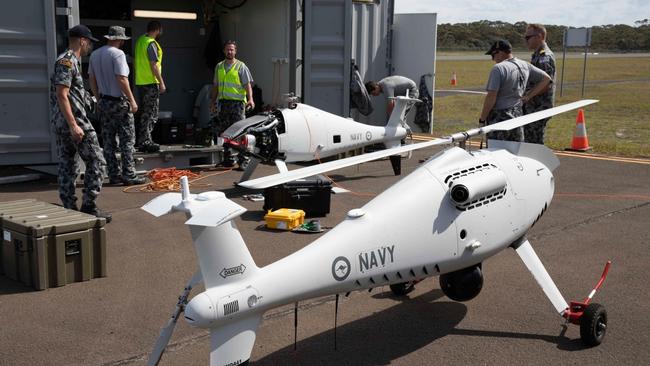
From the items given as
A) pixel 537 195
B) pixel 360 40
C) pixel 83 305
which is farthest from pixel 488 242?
pixel 360 40

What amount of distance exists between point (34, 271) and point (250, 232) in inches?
94.9

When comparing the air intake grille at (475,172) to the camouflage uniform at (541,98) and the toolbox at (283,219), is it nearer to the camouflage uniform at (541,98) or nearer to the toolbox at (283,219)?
the toolbox at (283,219)

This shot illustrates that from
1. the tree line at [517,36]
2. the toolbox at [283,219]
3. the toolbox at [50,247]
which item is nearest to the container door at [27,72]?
the toolbox at [50,247]

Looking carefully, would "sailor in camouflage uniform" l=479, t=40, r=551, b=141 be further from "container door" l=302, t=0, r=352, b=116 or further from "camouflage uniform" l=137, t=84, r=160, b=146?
"camouflage uniform" l=137, t=84, r=160, b=146

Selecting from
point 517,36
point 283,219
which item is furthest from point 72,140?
point 517,36

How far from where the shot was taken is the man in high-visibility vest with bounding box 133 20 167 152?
10.2 m

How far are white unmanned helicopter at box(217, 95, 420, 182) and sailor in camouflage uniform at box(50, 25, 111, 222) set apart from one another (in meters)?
2.16

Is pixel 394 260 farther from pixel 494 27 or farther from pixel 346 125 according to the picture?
pixel 494 27

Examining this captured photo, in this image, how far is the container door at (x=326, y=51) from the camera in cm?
1138

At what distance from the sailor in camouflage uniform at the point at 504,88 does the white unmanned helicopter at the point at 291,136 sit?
254 cm

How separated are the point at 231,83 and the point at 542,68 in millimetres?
4437

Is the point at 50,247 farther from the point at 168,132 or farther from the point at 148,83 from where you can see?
the point at 168,132

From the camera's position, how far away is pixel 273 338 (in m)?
4.72

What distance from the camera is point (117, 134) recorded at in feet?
31.0
